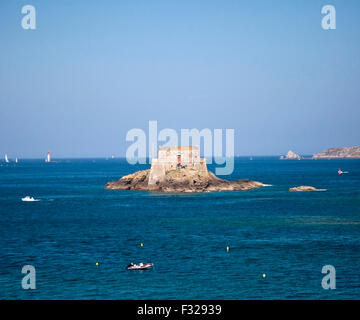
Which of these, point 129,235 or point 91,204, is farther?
point 91,204

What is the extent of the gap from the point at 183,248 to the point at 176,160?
77.3 m

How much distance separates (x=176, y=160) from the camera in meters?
135

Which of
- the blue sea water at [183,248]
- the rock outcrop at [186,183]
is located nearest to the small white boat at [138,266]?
the blue sea water at [183,248]

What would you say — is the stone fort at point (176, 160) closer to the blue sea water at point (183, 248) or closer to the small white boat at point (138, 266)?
the blue sea water at point (183, 248)

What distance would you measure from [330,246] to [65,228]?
1464 inches

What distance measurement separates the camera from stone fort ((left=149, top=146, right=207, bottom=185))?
135 m

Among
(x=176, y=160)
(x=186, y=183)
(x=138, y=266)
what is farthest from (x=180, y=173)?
(x=138, y=266)

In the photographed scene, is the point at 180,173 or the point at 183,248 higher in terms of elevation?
the point at 180,173

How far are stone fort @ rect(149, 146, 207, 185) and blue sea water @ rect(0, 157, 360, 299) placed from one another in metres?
26.5

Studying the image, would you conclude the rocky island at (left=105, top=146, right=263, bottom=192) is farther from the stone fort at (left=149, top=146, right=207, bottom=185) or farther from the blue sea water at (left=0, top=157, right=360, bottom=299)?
the blue sea water at (left=0, top=157, right=360, bottom=299)

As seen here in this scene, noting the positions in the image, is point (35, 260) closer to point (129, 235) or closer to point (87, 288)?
point (87, 288)

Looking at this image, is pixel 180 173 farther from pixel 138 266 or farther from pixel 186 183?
pixel 138 266

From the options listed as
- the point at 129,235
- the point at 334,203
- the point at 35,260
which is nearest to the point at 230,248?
the point at 129,235

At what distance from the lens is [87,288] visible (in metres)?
41.3
